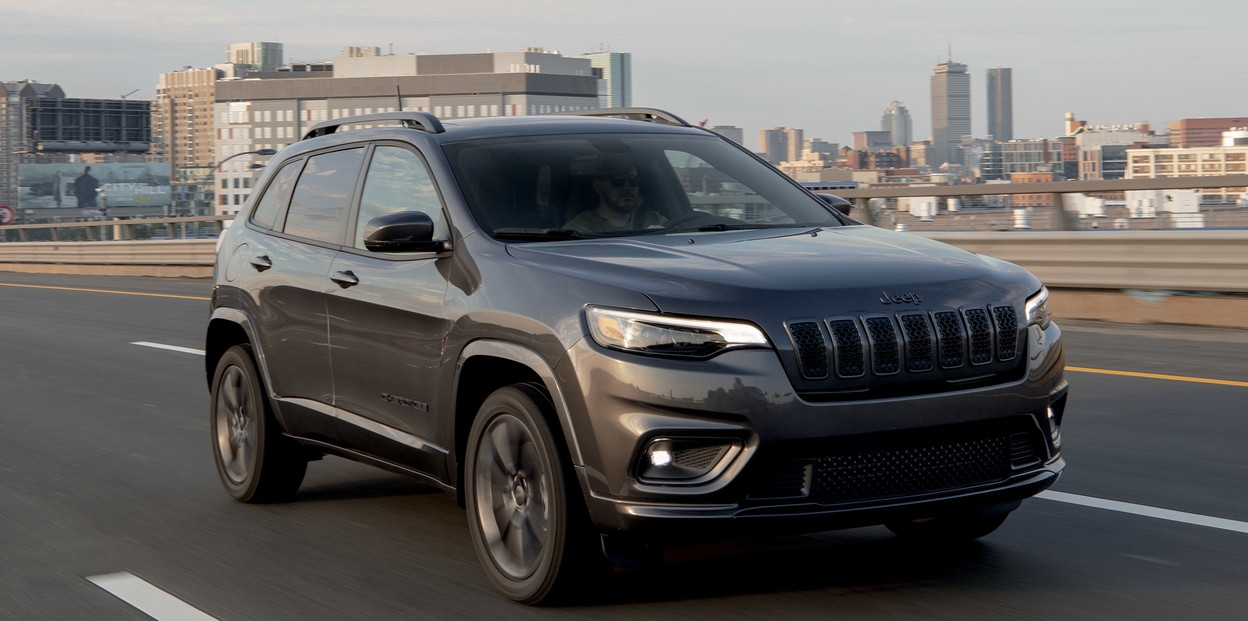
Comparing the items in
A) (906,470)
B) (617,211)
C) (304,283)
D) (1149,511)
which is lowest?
(1149,511)

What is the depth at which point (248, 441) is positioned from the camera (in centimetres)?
708

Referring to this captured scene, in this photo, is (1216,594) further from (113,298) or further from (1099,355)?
(113,298)

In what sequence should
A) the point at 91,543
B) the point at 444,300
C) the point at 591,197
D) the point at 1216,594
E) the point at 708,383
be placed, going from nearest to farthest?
the point at 708,383 → the point at 1216,594 → the point at 444,300 → the point at 591,197 → the point at 91,543

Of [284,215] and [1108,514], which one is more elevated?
[284,215]

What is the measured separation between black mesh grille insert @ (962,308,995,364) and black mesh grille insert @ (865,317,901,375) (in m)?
0.29

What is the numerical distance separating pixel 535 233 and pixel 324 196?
4.97 feet

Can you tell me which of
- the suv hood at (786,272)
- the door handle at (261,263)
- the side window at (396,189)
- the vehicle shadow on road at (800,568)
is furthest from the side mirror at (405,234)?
the door handle at (261,263)

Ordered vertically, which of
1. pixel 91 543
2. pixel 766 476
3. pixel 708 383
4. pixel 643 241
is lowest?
pixel 91 543

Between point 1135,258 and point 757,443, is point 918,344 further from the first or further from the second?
point 1135,258

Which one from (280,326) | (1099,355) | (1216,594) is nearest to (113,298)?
(1099,355)

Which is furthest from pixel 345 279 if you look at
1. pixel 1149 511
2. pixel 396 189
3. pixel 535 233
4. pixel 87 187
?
pixel 87 187

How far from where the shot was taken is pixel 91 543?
6305 mm

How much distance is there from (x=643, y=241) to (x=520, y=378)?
2.26ft

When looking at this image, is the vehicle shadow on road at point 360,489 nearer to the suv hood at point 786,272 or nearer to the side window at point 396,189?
the side window at point 396,189
